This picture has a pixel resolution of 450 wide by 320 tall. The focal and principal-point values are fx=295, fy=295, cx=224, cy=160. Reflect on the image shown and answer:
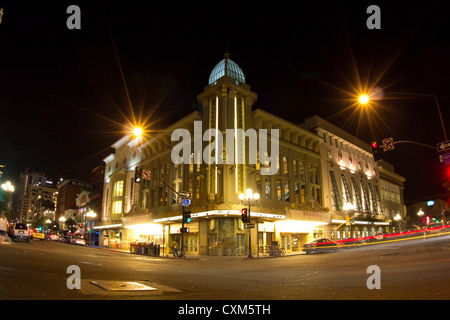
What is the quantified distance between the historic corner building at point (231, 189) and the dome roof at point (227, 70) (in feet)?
0.57

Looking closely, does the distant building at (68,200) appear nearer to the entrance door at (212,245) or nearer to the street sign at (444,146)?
the entrance door at (212,245)

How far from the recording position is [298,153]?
44188 millimetres

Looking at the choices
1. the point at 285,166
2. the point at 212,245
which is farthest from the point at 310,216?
the point at 212,245

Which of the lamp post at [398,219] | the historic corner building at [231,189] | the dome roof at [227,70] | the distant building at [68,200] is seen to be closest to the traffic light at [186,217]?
the historic corner building at [231,189]

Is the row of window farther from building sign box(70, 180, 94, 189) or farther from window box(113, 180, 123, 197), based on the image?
building sign box(70, 180, 94, 189)

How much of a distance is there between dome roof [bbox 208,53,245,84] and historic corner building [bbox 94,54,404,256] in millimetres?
173

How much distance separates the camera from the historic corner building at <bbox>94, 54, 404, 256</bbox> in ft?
110

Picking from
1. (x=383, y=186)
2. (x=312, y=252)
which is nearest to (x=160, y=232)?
(x=312, y=252)

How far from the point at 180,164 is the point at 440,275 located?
35.0 metres

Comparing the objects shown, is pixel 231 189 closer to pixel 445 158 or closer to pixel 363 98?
pixel 363 98

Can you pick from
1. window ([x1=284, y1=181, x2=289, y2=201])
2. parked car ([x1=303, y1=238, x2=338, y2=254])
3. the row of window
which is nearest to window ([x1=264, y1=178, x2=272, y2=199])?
window ([x1=284, y1=181, x2=289, y2=201])

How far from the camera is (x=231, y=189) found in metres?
33.4

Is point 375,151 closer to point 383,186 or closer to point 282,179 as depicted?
point 282,179
